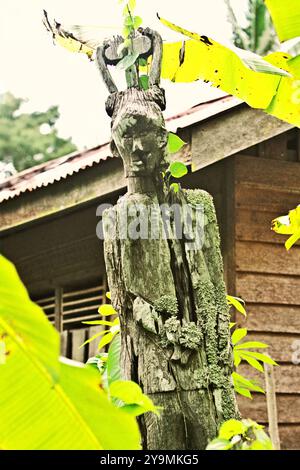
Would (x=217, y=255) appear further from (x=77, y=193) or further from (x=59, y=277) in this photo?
(x=59, y=277)

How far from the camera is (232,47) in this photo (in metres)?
2.29

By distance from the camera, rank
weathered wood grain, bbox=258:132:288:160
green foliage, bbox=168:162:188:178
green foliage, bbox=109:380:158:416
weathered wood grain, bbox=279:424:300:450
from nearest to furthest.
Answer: green foliage, bbox=109:380:158:416, green foliage, bbox=168:162:188:178, weathered wood grain, bbox=279:424:300:450, weathered wood grain, bbox=258:132:288:160

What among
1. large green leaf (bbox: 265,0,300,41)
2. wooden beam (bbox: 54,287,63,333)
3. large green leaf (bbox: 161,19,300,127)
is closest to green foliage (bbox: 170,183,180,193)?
large green leaf (bbox: 161,19,300,127)

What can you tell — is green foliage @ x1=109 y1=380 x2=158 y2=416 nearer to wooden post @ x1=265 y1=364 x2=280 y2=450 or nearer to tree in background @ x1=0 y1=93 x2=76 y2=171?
wooden post @ x1=265 y1=364 x2=280 y2=450

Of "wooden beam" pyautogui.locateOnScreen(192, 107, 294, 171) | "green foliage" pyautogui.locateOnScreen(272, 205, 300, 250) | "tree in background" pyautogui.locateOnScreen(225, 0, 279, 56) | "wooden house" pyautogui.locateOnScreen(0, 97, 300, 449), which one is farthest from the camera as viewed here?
"tree in background" pyautogui.locateOnScreen(225, 0, 279, 56)

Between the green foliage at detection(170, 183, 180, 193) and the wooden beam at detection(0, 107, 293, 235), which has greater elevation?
the wooden beam at detection(0, 107, 293, 235)

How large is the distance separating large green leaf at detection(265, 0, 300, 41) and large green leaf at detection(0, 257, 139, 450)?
6.38 feet

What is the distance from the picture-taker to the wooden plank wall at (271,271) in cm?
522

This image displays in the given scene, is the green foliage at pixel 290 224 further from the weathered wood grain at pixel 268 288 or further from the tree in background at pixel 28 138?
the tree in background at pixel 28 138

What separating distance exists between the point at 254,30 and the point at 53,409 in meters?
18.2

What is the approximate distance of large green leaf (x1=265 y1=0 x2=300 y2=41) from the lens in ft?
8.09

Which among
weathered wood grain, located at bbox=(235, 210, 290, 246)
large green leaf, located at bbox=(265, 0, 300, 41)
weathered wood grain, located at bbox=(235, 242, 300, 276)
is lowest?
large green leaf, located at bbox=(265, 0, 300, 41)

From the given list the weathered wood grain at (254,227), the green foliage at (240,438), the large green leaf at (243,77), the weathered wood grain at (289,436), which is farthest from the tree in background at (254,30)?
the green foliage at (240,438)

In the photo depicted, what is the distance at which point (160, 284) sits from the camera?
2.02 metres
